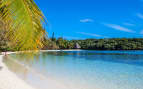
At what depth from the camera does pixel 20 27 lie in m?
1.28

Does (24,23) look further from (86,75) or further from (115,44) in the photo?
(115,44)

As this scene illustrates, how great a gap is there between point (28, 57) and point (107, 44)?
153 ft

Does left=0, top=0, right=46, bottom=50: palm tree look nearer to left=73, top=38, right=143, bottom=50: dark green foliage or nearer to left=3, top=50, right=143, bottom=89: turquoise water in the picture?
left=3, top=50, right=143, bottom=89: turquoise water

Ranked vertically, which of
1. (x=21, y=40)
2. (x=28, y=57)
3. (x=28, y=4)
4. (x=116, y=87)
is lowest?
(x=116, y=87)

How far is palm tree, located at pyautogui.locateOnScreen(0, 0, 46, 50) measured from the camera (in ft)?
4.11

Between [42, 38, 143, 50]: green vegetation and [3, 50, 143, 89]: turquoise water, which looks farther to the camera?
[42, 38, 143, 50]: green vegetation

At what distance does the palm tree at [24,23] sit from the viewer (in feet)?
4.11


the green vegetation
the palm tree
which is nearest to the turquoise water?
the palm tree

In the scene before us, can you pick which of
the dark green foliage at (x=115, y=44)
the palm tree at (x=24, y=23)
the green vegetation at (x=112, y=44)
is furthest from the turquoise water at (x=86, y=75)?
the dark green foliage at (x=115, y=44)

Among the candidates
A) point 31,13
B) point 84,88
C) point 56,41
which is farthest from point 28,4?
point 56,41

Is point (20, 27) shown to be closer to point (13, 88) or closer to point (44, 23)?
point (44, 23)

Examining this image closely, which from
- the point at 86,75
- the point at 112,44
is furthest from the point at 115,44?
the point at 86,75

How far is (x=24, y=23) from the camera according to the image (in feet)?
4.11

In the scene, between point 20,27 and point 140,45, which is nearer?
point 20,27
